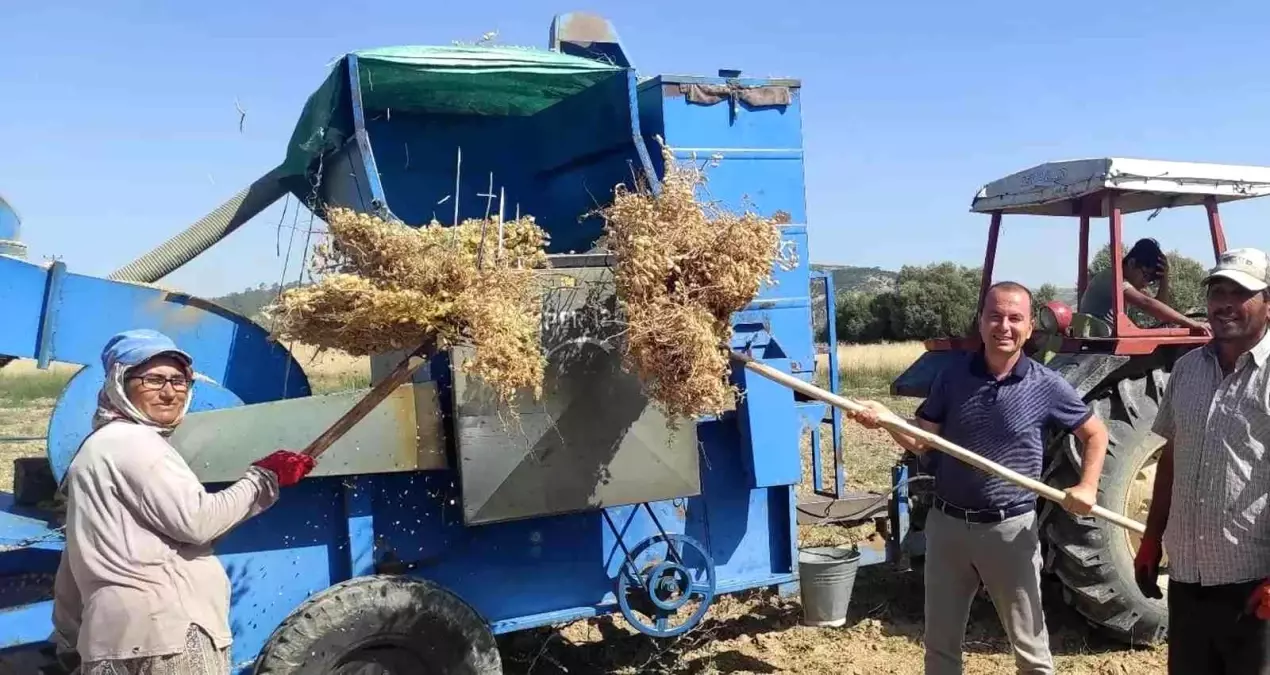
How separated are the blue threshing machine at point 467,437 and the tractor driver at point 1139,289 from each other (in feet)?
5.60

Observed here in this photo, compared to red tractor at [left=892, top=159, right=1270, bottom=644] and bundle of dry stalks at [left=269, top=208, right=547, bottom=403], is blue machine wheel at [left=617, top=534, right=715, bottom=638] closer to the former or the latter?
bundle of dry stalks at [left=269, top=208, right=547, bottom=403]

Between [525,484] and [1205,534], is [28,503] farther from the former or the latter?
[1205,534]

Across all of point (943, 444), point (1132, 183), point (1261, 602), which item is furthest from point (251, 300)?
point (1132, 183)

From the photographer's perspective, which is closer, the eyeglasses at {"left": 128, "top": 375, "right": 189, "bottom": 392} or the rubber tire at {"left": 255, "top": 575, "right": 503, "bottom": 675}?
the eyeglasses at {"left": 128, "top": 375, "right": 189, "bottom": 392}

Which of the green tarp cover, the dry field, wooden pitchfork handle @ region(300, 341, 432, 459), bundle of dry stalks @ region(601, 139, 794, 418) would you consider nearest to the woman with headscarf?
wooden pitchfork handle @ region(300, 341, 432, 459)

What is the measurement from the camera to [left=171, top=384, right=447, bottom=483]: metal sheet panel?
3.23 meters

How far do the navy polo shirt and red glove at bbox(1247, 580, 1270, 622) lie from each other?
783mm

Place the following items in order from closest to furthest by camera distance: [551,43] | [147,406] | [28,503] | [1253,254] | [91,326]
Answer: [147,406]
[1253,254]
[91,326]
[28,503]
[551,43]

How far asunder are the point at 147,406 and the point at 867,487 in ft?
23.0

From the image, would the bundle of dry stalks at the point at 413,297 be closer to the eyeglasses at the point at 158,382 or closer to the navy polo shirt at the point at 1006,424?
the eyeglasses at the point at 158,382

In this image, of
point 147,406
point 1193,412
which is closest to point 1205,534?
point 1193,412

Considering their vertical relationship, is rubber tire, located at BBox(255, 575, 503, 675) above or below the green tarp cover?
below

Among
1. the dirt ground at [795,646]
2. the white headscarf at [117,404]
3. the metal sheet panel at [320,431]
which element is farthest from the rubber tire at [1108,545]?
the white headscarf at [117,404]

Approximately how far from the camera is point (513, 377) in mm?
3051
